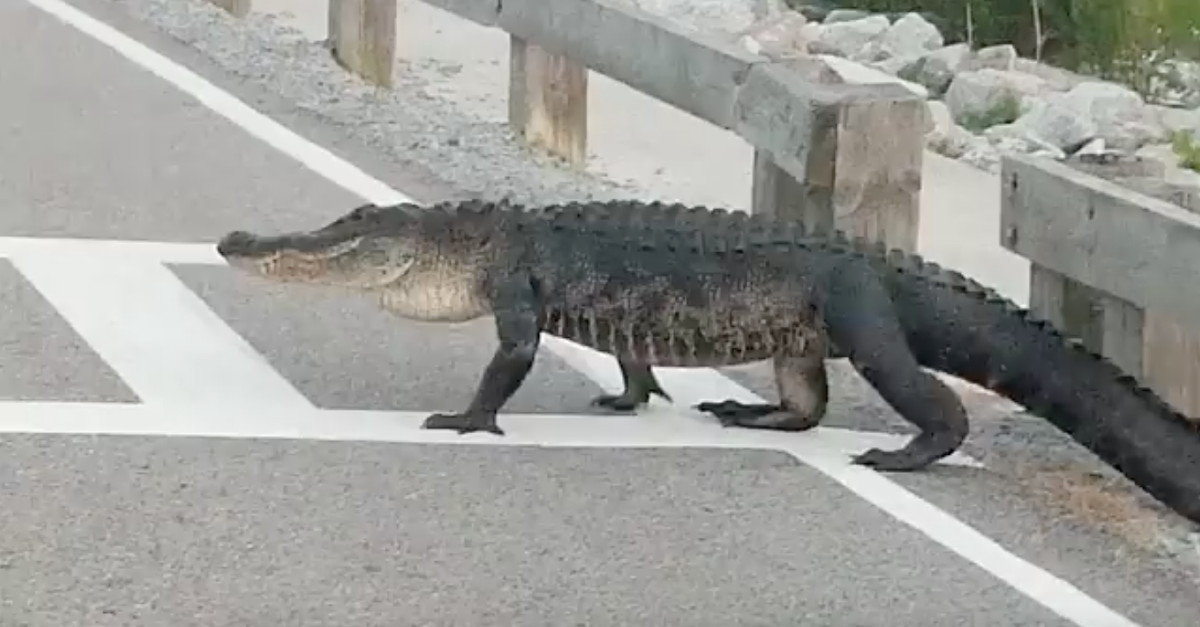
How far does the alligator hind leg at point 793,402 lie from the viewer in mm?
7387

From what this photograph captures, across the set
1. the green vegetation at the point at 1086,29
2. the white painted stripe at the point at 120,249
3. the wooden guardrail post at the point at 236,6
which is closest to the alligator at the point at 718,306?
the white painted stripe at the point at 120,249

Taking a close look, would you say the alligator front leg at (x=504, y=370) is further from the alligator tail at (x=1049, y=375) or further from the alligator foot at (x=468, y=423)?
the alligator tail at (x=1049, y=375)

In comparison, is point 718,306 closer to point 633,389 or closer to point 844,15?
point 633,389

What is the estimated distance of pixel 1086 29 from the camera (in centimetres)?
1828

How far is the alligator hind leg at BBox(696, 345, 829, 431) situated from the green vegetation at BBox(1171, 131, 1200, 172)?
20.1ft

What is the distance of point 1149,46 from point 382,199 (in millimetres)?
8567

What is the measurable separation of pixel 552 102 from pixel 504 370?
4.46m

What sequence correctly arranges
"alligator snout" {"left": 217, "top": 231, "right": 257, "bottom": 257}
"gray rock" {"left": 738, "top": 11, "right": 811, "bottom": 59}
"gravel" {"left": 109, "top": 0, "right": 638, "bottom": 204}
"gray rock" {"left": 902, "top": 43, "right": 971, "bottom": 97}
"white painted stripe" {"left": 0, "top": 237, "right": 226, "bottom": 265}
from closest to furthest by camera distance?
"alligator snout" {"left": 217, "top": 231, "right": 257, "bottom": 257} → "white painted stripe" {"left": 0, "top": 237, "right": 226, "bottom": 265} → "gravel" {"left": 109, "top": 0, "right": 638, "bottom": 204} → "gray rock" {"left": 902, "top": 43, "right": 971, "bottom": 97} → "gray rock" {"left": 738, "top": 11, "right": 811, "bottom": 59}

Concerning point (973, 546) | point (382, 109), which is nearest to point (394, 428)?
point (973, 546)

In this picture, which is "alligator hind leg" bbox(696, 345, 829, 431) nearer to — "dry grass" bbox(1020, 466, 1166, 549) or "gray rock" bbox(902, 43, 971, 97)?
"dry grass" bbox(1020, 466, 1166, 549)

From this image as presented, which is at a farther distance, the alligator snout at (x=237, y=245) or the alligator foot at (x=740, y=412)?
the alligator snout at (x=237, y=245)

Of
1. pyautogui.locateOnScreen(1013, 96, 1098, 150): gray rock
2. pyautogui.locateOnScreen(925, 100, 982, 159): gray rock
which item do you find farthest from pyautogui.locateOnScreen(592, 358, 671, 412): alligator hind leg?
pyautogui.locateOnScreen(1013, 96, 1098, 150): gray rock

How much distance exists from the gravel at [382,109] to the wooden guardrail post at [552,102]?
0.28 feet

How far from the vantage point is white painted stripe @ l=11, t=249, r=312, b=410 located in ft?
24.4
